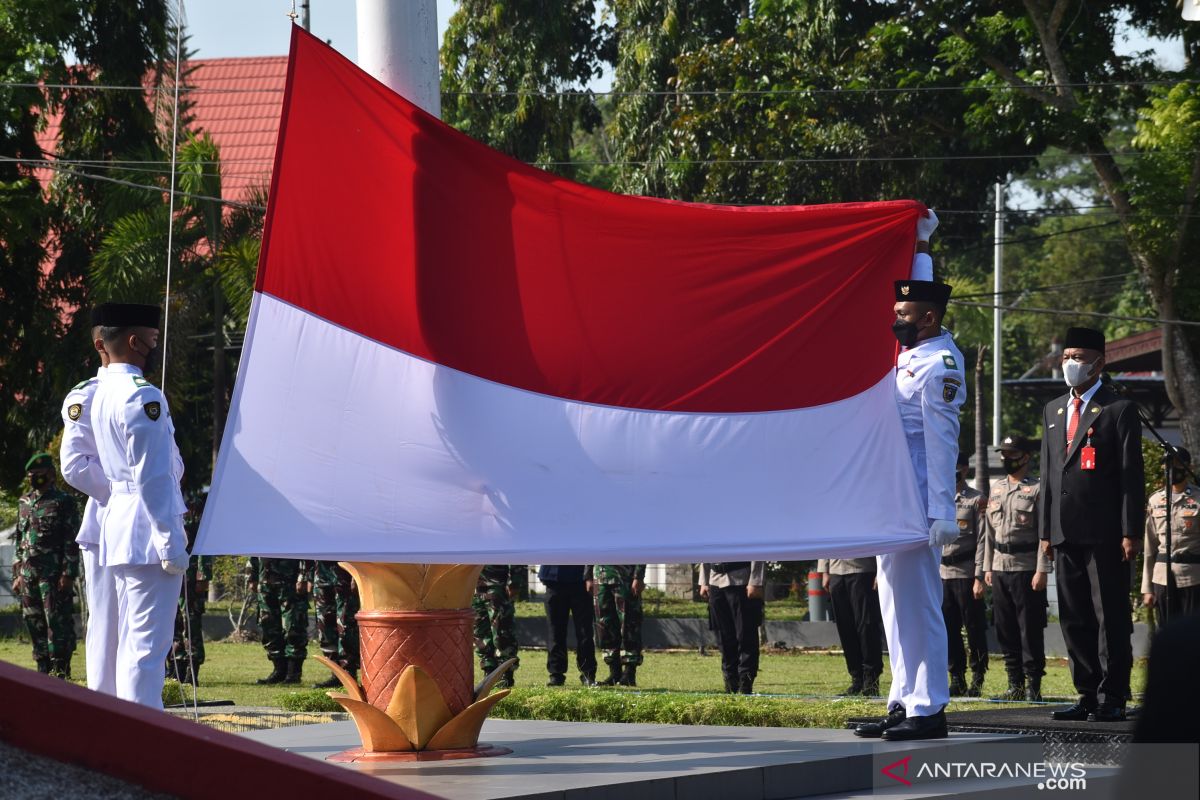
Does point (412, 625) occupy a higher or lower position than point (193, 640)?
higher

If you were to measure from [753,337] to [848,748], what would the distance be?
1900 millimetres

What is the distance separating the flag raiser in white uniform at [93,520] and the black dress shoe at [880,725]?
11.7ft

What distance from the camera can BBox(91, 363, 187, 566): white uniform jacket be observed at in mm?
7406

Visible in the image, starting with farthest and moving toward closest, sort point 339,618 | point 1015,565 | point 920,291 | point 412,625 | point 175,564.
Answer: point 339,618, point 1015,565, point 920,291, point 175,564, point 412,625

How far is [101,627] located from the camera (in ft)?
25.3

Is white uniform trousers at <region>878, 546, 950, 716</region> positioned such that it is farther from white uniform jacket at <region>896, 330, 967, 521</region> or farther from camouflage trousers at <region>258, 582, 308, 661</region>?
camouflage trousers at <region>258, 582, 308, 661</region>

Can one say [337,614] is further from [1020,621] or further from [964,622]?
[1020,621]

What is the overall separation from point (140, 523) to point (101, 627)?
63cm

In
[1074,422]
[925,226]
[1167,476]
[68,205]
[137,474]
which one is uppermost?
[68,205]

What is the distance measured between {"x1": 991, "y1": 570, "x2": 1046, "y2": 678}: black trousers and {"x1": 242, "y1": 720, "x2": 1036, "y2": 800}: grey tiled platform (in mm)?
4081

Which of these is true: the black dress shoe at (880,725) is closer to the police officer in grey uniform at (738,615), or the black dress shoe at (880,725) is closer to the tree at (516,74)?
the police officer in grey uniform at (738,615)

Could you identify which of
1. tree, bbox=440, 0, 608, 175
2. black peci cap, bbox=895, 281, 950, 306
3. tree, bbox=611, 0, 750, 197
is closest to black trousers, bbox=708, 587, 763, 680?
black peci cap, bbox=895, 281, 950, 306

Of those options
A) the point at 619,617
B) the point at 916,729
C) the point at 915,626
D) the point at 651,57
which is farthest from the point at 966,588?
the point at 651,57

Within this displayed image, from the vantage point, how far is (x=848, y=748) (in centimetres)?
735
